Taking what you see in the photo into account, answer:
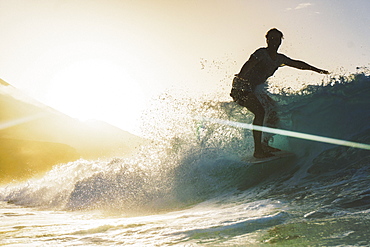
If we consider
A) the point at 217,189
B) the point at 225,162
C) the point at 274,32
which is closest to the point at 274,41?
the point at 274,32

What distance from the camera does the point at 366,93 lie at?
5.35 metres

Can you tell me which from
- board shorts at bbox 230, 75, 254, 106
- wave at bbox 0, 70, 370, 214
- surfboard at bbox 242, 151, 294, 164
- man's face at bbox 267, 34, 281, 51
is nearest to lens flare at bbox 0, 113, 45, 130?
wave at bbox 0, 70, 370, 214

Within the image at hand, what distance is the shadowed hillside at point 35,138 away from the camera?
19.7m

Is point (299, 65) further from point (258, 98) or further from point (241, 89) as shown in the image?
point (241, 89)

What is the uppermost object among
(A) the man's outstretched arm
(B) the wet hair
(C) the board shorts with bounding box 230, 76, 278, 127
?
(B) the wet hair

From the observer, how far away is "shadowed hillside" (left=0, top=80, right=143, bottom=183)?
19.7 m

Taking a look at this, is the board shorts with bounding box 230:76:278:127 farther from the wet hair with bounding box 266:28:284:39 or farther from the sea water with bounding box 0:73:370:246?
the wet hair with bounding box 266:28:284:39

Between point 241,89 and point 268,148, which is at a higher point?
point 241,89

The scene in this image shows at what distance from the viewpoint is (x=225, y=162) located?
5.82m

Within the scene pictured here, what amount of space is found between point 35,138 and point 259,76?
2345 cm

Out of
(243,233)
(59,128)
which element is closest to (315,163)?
(243,233)

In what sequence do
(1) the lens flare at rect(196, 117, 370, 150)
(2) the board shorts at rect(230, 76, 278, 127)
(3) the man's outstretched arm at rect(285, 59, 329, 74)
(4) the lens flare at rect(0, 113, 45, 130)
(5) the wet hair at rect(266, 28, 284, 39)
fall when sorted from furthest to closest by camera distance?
(4) the lens flare at rect(0, 113, 45, 130) < (3) the man's outstretched arm at rect(285, 59, 329, 74) < (2) the board shorts at rect(230, 76, 278, 127) < (5) the wet hair at rect(266, 28, 284, 39) < (1) the lens flare at rect(196, 117, 370, 150)

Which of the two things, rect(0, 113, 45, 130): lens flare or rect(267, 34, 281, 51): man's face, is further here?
rect(0, 113, 45, 130): lens flare

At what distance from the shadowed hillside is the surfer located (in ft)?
36.0
